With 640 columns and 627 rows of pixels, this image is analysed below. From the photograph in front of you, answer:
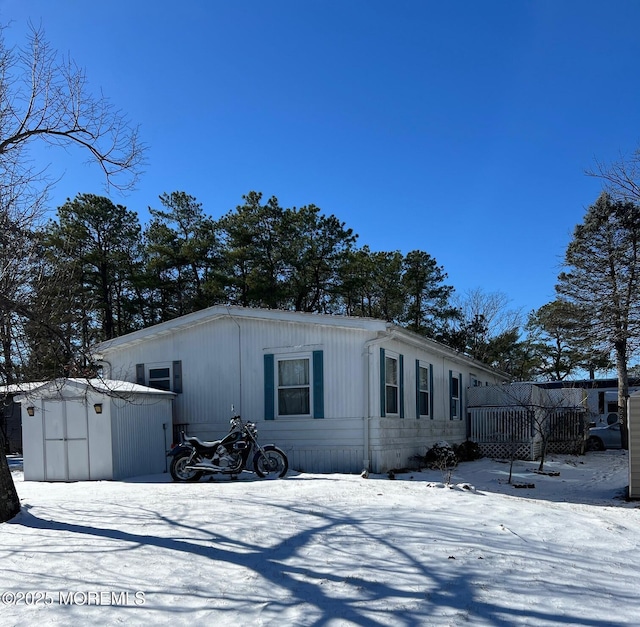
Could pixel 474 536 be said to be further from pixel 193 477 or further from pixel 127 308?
pixel 127 308

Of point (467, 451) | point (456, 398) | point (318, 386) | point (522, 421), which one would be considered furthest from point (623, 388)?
point (318, 386)

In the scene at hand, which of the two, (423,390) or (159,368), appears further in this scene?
(423,390)

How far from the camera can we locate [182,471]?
10070 mm

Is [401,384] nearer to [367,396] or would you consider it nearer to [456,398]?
[367,396]

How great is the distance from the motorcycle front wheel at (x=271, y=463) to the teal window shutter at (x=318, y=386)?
142cm

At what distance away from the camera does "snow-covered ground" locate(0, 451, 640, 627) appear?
12.1ft

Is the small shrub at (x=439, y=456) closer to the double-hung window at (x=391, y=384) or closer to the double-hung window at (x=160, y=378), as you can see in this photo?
the double-hung window at (x=391, y=384)

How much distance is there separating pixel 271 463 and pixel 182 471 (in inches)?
60.2

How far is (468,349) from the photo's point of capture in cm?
3081

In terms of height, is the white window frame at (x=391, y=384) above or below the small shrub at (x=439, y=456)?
above

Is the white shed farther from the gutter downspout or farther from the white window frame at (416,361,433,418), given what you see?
the white window frame at (416,361,433,418)

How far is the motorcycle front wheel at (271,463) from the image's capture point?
1016 centimetres

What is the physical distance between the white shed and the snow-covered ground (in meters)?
2.30

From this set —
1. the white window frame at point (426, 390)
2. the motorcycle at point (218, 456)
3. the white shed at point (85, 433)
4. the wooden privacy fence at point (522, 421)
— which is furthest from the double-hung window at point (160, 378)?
the wooden privacy fence at point (522, 421)
